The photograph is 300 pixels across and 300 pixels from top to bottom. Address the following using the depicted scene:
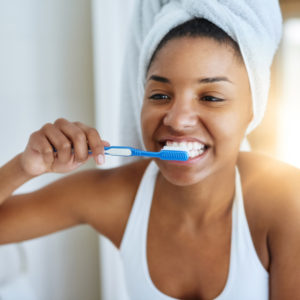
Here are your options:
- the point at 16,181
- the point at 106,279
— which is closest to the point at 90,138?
the point at 16,181

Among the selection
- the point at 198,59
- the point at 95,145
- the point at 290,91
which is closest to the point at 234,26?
the point at 198,59

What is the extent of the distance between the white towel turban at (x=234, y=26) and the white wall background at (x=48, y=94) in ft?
0.91

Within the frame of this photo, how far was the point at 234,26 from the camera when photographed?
0.67 metres

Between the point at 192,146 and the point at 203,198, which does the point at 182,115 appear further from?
the point at 203,198

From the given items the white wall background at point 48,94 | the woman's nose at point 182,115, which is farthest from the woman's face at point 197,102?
the white wall background at point 48,94

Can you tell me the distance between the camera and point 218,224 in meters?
0.83

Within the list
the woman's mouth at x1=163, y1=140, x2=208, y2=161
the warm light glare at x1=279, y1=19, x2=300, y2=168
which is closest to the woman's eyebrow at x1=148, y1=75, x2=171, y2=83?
the woman's mouth at x1=163, y1=140, x2=208, y2=161

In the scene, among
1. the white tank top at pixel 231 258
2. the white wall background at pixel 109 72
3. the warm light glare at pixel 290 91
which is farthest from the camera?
the warm light glare at pixel 290 91

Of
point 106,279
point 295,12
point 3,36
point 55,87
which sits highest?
point 295,12

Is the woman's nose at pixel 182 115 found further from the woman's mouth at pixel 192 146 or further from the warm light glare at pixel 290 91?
the warm light glare at pixel 290 91

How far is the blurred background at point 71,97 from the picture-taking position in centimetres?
89

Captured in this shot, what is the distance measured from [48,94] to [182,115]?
1.57 feet

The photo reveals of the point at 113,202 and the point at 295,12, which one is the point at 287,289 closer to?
the point at 113,202

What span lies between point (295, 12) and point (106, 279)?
106 cm
